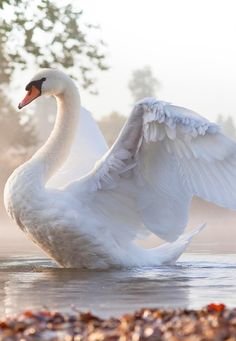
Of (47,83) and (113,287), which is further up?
(47,83)

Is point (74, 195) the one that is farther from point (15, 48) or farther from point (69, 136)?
point (15, 48)

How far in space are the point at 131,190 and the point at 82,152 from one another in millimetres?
1869

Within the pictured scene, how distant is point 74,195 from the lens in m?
12.1

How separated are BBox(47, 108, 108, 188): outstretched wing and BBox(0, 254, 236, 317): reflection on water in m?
1.02

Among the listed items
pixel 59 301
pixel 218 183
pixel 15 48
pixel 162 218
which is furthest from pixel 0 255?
pixel 15 48

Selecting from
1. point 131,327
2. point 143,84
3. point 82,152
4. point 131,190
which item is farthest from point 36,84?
point 143,84

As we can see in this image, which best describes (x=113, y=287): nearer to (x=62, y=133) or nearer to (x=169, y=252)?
(x=169, y=252)

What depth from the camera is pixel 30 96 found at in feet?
42.7

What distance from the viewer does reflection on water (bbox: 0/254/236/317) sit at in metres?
8.90

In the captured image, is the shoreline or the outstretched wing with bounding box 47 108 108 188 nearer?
the shoreline

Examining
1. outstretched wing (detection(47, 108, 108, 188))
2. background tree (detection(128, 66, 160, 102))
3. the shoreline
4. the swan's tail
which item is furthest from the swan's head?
background tree (detection(128, 66, 160, 102))

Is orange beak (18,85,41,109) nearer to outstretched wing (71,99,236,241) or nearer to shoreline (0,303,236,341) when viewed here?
outstretched wing (71,99,236,241)

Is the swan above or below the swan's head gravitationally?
below

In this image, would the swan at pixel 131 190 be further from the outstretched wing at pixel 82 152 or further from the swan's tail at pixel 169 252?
the outstretched wing at pixel 82 152
